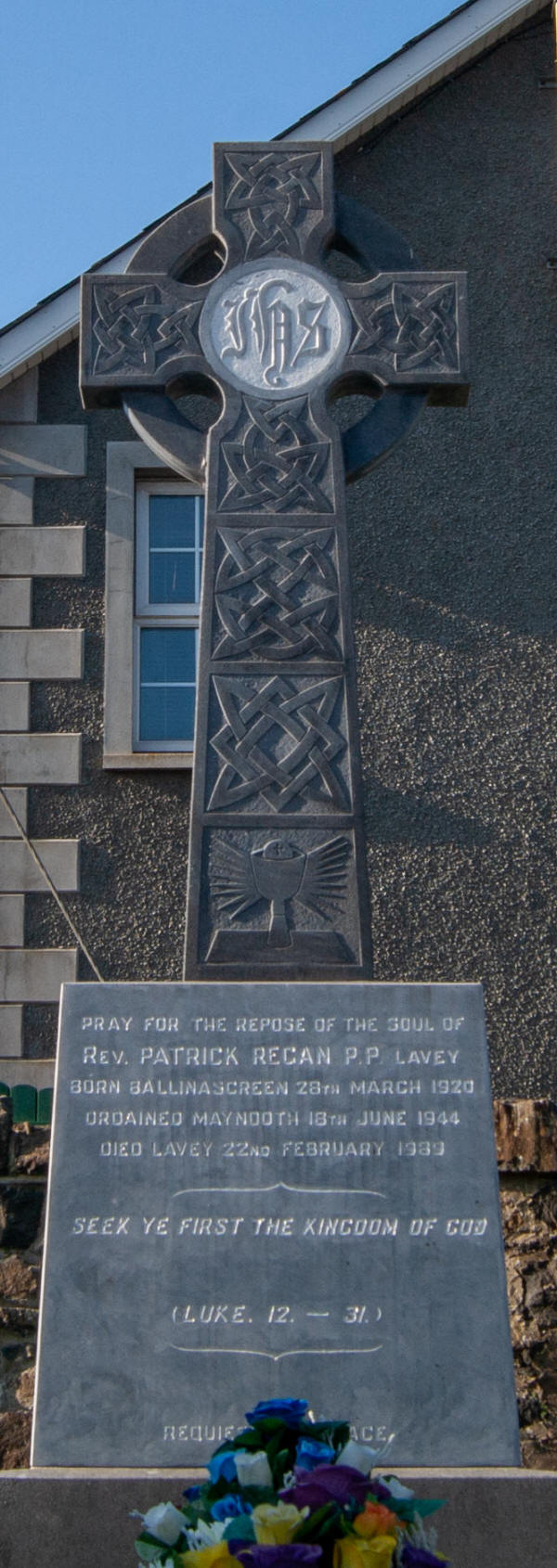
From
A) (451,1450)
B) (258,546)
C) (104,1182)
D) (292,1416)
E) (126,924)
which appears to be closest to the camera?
(292,1416)

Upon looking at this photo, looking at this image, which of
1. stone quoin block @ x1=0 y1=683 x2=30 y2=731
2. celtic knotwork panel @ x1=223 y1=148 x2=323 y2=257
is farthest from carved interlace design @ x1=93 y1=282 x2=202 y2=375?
stone quoin block @ x1=0 y1=683 x2=30 y2=731

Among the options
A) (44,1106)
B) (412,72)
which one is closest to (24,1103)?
(44,1106)

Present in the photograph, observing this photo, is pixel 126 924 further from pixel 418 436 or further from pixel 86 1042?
pixel 86 1042

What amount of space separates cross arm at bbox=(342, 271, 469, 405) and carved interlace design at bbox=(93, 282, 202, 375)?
50cm

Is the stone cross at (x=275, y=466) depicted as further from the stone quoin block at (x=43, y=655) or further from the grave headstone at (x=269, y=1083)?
the stone quoin block at (x=43, y=655)

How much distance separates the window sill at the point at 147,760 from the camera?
26.8 ft

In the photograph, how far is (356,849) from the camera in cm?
460

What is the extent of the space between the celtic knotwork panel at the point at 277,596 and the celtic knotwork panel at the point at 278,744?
0.10 meters

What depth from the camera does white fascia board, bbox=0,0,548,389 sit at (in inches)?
342

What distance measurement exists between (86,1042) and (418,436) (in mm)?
5444

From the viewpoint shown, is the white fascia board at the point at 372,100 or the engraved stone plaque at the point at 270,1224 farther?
the white fascia board at the point at 372,100

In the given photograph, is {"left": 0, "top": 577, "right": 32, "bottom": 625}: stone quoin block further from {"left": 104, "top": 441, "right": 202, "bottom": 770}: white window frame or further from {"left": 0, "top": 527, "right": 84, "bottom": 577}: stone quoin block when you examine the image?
{"left": 104, "top": 441, "right": 202, "bottom": 770}: white window frame

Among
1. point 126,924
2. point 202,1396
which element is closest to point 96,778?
point 126,924

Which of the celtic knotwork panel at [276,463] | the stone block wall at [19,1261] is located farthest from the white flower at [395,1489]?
the celtic knotwork panel at [276,463]
